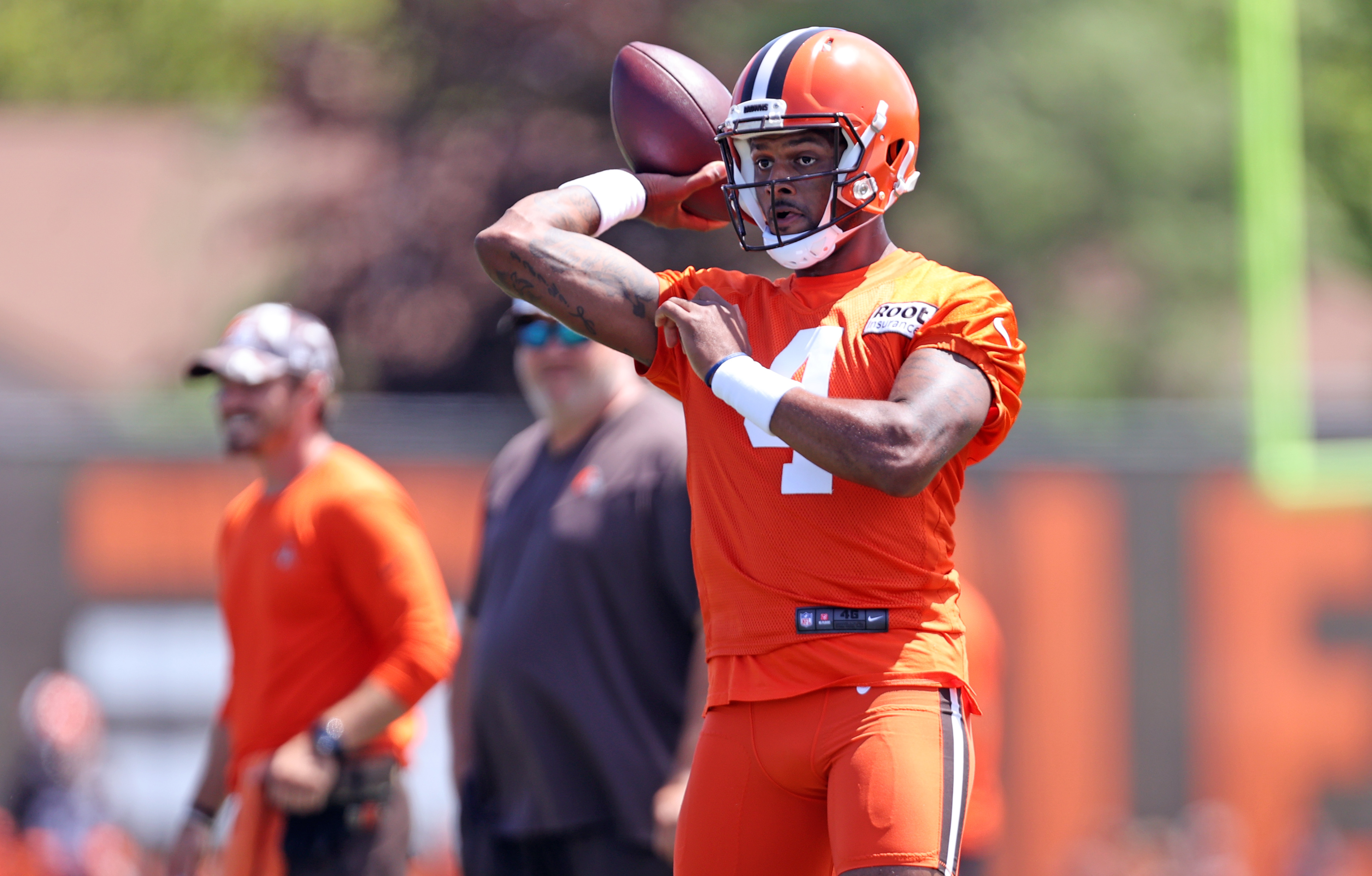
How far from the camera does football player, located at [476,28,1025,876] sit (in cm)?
279

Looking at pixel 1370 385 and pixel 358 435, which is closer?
pixel 358 435

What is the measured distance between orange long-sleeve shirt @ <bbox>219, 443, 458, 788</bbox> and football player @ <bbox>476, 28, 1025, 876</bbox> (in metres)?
1.54

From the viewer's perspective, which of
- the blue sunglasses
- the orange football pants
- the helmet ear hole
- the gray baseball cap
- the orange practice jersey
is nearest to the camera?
the orange football pants

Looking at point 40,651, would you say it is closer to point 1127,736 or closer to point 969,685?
point 1127,736

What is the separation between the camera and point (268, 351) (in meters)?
4.81

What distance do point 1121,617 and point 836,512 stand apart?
16.7 ft

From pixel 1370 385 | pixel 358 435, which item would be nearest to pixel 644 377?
pixel 358 435

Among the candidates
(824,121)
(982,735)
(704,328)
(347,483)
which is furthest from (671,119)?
(982,735)

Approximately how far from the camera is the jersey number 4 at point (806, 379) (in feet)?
9.56

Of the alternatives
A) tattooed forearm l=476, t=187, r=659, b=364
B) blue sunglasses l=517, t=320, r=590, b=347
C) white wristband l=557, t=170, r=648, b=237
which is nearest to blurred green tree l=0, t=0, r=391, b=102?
blue sunglasses l=517, t=320, r=590, b=347

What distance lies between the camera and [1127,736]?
24.9ft

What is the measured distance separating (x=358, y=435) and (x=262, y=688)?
3.23m

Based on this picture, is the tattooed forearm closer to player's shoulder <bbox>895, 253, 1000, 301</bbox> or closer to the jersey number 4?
the jersey number 4

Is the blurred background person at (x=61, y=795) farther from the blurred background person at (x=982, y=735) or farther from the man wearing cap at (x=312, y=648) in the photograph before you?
the blurred background person at (x=982, y=735)
